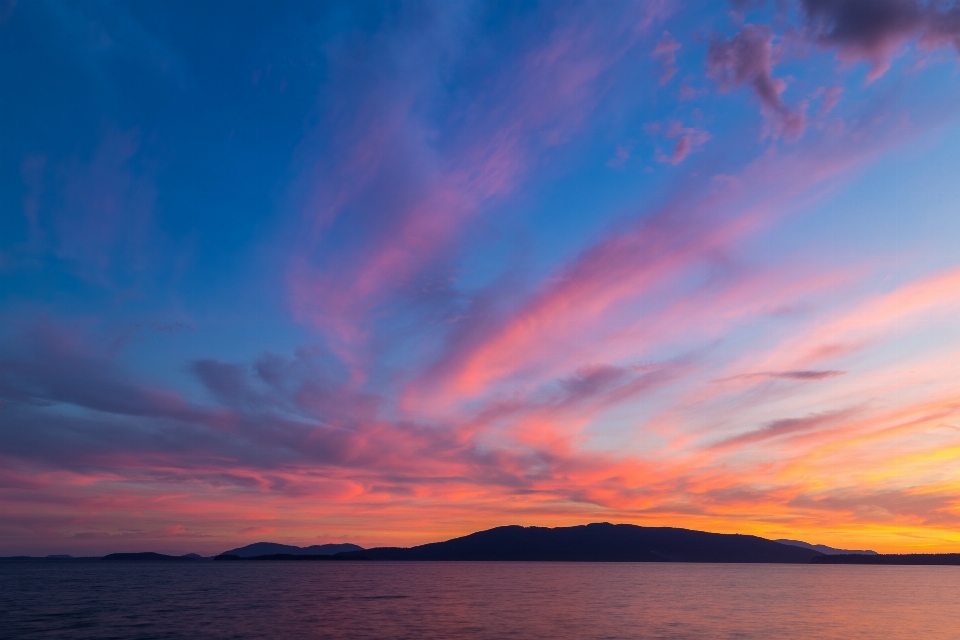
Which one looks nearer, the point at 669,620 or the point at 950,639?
the point at 950,639

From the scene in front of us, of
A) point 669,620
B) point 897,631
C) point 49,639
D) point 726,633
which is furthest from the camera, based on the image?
point 669,620

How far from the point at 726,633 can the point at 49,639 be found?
66397mm

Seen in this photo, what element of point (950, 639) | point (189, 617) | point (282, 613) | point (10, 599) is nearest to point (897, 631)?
point (950, 639)

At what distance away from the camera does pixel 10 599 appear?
361ft

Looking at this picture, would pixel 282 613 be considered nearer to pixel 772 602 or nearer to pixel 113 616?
pixel 113 616

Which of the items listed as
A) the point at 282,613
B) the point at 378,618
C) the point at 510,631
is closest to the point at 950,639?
the point at 510,631

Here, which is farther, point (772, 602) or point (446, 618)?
point (772, 602)

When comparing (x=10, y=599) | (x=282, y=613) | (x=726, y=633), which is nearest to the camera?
(x=726, y=633)

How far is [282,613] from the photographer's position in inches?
3319

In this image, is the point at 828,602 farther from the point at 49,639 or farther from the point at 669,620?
the point at 49,639

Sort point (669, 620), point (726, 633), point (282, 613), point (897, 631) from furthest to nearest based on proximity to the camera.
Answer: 1. point (282, 613)
2. point (669, 620)
3. point (897, 631)
4. point (726, 633)

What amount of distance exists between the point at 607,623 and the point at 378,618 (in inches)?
1123

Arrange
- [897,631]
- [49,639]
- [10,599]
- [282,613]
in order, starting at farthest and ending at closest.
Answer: [10,599], [282,613], [897,631], [49,639]

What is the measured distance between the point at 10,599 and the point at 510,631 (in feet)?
325
